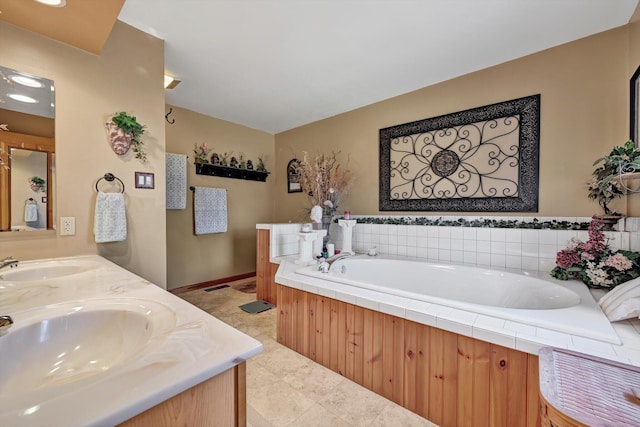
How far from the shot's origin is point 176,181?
10.6 feet

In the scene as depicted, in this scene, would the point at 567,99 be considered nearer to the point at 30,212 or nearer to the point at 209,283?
the point at 30,212

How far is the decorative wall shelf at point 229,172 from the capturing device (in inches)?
140

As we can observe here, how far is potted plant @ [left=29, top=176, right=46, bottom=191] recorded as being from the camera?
1473 millimetres

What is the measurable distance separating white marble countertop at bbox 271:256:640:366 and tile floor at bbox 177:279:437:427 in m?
0.52

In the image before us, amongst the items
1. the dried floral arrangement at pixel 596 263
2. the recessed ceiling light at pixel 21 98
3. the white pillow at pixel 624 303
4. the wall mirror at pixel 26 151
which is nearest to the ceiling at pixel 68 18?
the wall mirror at pixel 26 151

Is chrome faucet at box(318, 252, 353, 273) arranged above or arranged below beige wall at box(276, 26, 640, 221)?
below

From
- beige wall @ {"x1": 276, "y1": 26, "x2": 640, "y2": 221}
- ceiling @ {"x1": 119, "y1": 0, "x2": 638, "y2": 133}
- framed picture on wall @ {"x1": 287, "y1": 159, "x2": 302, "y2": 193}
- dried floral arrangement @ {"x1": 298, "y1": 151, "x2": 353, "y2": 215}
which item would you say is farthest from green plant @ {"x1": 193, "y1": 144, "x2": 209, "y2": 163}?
beige wall @ {"x1": 276, "y1": 26, "x2": 640, "y2": 221}

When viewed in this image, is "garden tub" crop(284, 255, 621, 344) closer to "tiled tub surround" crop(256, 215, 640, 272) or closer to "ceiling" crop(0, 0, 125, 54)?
"tiled tub surround" crop(256, 215, 640, 272)

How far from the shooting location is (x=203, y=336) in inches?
25.8

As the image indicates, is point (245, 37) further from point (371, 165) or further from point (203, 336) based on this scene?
point (203, 336)

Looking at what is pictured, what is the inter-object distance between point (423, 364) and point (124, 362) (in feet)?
4.58

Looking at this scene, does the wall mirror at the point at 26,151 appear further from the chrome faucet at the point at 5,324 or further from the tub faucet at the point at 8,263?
the chrome faucet at the point at 5,324

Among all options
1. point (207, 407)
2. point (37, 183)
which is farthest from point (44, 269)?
point (207, 407)

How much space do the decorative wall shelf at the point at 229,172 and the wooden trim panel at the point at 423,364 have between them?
2.45 metres
